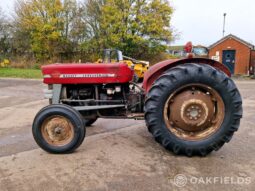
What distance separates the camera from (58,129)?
362cm

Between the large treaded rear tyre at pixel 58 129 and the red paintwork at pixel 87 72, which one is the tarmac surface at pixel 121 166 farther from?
the red paintwork at pixel 87 72

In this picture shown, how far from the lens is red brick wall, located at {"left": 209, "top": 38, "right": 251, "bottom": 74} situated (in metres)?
17.7

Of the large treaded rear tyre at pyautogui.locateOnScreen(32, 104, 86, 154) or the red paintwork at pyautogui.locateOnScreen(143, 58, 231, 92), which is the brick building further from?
the large treaded rear tyre at pyautogui.locateOnScreen(32, 104, 86, 154)

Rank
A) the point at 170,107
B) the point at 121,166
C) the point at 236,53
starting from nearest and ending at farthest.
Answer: the point at 121,166, the point at 170,107, the point at 236,53

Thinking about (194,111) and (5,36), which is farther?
(5,36)

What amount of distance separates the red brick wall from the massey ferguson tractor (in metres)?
15.3

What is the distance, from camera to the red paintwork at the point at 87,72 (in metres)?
3.78

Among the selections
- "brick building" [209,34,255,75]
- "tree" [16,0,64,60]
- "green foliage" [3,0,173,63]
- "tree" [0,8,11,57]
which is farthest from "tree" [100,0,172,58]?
"tree" [0,8,11,57]

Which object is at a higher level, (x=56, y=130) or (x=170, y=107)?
(x=170, y=107)

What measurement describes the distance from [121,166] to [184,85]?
1.34m

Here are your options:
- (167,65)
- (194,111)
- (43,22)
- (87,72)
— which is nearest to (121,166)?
(194,111)

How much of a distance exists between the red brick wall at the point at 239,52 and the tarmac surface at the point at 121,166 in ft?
48.2

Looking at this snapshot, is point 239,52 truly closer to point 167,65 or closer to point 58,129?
point 167,65

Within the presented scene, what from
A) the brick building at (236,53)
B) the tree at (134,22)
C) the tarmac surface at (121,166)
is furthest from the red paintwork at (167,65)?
the tree at (134,22)
